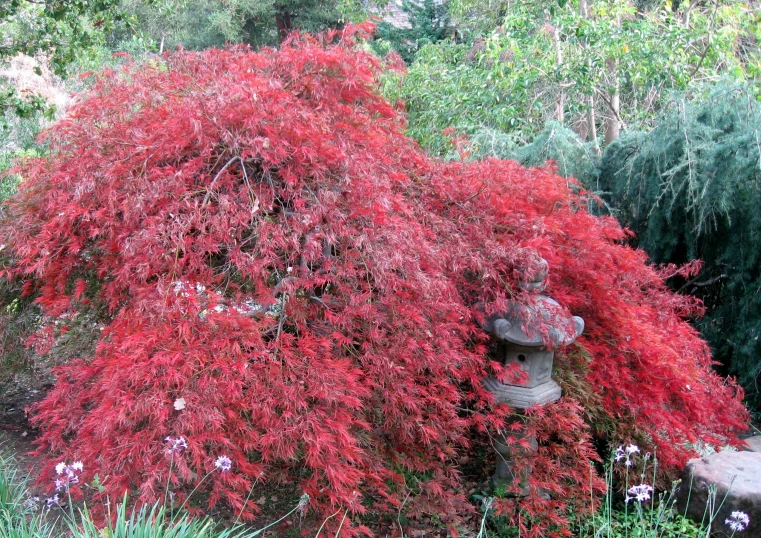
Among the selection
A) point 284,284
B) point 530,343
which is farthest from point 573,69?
point 284,284

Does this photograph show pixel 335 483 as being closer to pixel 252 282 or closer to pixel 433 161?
pixel 252 282

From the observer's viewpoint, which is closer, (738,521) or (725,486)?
(738,521)

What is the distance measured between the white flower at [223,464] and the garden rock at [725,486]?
2093 millimetres

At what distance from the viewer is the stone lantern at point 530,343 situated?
2553 mm

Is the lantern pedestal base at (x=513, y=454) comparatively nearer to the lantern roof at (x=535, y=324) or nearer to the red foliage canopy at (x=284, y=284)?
the red foliage canopy at (x=284, y=284)

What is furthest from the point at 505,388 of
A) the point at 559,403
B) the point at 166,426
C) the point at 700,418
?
the point at 166,426

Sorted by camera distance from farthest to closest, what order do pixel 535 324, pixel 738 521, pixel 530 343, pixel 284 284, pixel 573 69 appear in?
pixel 573 69
pixel 530 343
pixel 535 324
pixel 738 521
pixel 284 284

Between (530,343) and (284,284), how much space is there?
1.19m

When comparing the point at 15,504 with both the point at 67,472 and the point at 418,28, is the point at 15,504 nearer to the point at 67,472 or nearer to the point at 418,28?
the point at 67,472

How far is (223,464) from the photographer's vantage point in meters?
1.70

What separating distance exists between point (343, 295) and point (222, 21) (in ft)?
40.6

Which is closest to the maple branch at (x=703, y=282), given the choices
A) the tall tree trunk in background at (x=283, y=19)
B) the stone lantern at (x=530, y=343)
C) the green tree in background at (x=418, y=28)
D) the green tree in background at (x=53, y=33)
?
the stone lantern at (x=530, y=343)

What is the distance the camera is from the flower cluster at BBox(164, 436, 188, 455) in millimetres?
1649

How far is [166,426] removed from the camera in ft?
5.78
